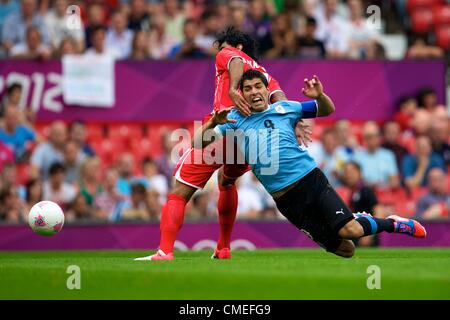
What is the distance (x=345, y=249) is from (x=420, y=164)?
24.0ft

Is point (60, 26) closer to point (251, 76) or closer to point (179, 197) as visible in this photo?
point (179, 197)

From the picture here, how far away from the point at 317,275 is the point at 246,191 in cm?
895

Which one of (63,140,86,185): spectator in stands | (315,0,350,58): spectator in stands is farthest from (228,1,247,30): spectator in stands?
(63,140,86,185): spectator in stands

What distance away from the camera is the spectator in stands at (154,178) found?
1777 cm

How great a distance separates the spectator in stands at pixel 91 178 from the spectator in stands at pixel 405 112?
5444mm

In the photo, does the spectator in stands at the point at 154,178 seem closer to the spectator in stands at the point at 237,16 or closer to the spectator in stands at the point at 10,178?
the spectator in stands at the point at 10,178

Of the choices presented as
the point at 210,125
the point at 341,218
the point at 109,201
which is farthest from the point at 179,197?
the point at 109,201

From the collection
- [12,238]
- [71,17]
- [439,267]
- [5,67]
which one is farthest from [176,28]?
[439,267]

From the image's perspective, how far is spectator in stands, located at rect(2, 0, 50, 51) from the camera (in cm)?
1948

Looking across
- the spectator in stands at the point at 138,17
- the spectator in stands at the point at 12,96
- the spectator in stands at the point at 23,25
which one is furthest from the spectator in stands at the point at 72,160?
the spectator in stands at the point at 138,17

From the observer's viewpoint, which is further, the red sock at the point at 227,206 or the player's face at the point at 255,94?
the red sock at the point at 227,206

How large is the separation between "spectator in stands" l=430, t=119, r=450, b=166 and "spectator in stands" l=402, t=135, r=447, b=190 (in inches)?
6.0

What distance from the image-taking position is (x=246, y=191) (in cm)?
1770
